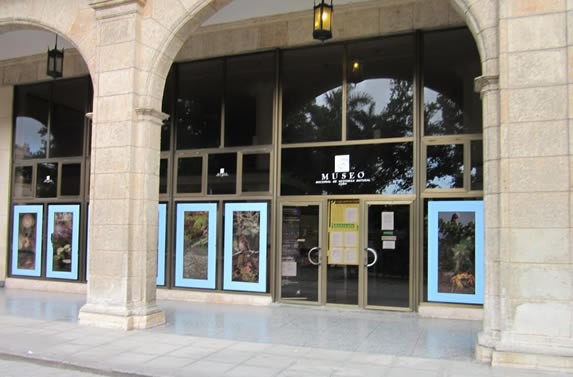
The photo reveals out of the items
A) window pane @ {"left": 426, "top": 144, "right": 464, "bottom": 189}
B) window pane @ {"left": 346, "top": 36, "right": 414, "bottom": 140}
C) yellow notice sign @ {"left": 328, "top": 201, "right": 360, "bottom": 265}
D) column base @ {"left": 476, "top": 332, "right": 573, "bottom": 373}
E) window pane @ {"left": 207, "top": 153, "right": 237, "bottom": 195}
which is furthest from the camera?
window pane @ {"left": 207, "top": 153, "right": 237, "bottom": 195}

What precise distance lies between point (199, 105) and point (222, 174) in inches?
69.5

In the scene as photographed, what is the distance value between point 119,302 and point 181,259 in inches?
128

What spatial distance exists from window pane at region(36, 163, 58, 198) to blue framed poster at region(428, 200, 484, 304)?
954cm

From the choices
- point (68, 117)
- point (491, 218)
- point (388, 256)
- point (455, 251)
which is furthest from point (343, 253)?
point (68, 117)

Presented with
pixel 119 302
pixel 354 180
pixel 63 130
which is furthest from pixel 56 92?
pixel 354 180

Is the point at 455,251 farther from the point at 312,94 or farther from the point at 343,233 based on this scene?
the point at 312,94

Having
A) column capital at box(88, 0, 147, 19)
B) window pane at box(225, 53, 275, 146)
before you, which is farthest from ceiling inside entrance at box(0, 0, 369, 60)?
column capital at box(88, 0, 147, 19)

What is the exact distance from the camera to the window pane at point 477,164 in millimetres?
9484

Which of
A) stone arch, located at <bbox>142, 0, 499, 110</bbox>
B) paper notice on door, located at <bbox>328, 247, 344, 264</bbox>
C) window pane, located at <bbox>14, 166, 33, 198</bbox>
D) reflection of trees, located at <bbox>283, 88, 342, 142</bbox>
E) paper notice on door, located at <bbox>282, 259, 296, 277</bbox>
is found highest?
stone arch, located at <bbox>142, 0, 499, 110</bbox>

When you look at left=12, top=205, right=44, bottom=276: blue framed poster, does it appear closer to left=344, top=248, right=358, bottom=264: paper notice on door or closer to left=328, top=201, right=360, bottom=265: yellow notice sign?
left=328, top=201, right=360, bottom=265: yellow notice sign

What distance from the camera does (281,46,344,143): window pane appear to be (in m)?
10.8

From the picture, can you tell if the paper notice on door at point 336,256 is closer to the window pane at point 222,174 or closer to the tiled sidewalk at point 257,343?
the tiled sidewalk at point 257,343

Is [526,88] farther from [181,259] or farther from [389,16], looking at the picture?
[181,259]

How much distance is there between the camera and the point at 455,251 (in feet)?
31.4
